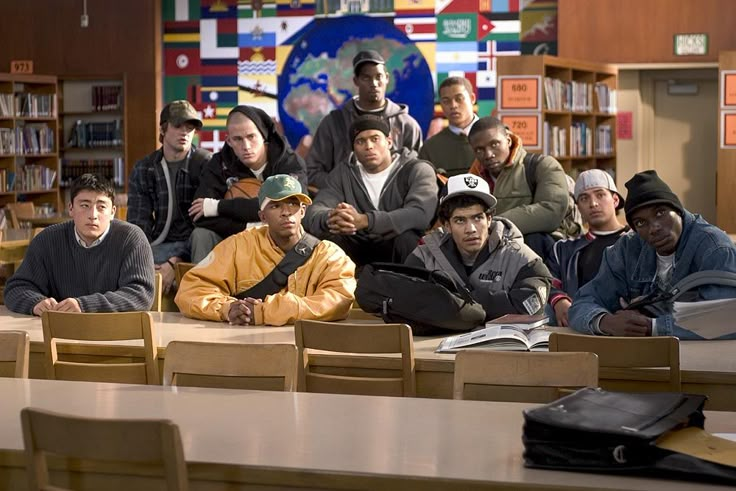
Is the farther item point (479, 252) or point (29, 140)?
point (29, 140)

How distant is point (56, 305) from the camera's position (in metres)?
4.92

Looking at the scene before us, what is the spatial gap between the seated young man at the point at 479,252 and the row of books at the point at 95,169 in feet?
29.0

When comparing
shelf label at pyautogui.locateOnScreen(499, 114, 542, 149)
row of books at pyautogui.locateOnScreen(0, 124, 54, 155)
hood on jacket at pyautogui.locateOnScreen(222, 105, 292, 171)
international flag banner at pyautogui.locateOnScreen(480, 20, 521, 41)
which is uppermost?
international flag banner at pyautogui.locateOnScreen(480, 20, 521, 41)

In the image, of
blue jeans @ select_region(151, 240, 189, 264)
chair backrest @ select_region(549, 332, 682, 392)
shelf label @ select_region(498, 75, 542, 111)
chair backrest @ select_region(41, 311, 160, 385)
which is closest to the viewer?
chair backrest @ select_region(549, 332, 682, 392)

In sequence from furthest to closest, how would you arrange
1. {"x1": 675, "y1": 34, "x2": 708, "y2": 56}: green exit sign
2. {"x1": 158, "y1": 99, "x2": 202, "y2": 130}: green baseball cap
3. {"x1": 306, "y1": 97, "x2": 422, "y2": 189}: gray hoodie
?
{"x1": 675, "y1": 34, "x2": 708, "y2": 56}: green exit sign < {"x1": 306, "y1": 97, "x2": 422, "y2": 189}: gray hoodie < {"x1": 158, "y1": 99, "x2": 202, "y2": 130}: green baseball cap

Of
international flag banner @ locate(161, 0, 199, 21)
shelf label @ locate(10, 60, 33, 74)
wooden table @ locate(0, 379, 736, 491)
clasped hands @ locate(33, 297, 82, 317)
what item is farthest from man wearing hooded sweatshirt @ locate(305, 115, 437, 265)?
shelf label @ locate(10, 60, 33, 74)

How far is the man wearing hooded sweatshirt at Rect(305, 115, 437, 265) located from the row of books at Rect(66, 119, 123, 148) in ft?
24.8

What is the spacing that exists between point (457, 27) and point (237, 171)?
20.5 feet

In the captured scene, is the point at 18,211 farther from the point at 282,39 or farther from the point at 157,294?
the point at 157,294

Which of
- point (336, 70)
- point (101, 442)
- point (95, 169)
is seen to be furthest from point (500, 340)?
point (95, 169)

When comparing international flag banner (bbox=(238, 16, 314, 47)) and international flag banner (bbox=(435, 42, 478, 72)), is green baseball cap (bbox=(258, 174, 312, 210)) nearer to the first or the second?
international flag banner (bbox=(435, 42, 478, 72))

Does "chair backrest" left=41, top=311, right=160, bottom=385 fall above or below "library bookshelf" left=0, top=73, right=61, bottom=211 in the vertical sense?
below

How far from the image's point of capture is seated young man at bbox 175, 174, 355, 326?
4.73 m

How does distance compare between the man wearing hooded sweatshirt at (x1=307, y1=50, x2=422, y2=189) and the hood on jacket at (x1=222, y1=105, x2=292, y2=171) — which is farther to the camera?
the man wearing hooded sweatshirt at (x1=307, y1=50, x2=422, y2=189)
